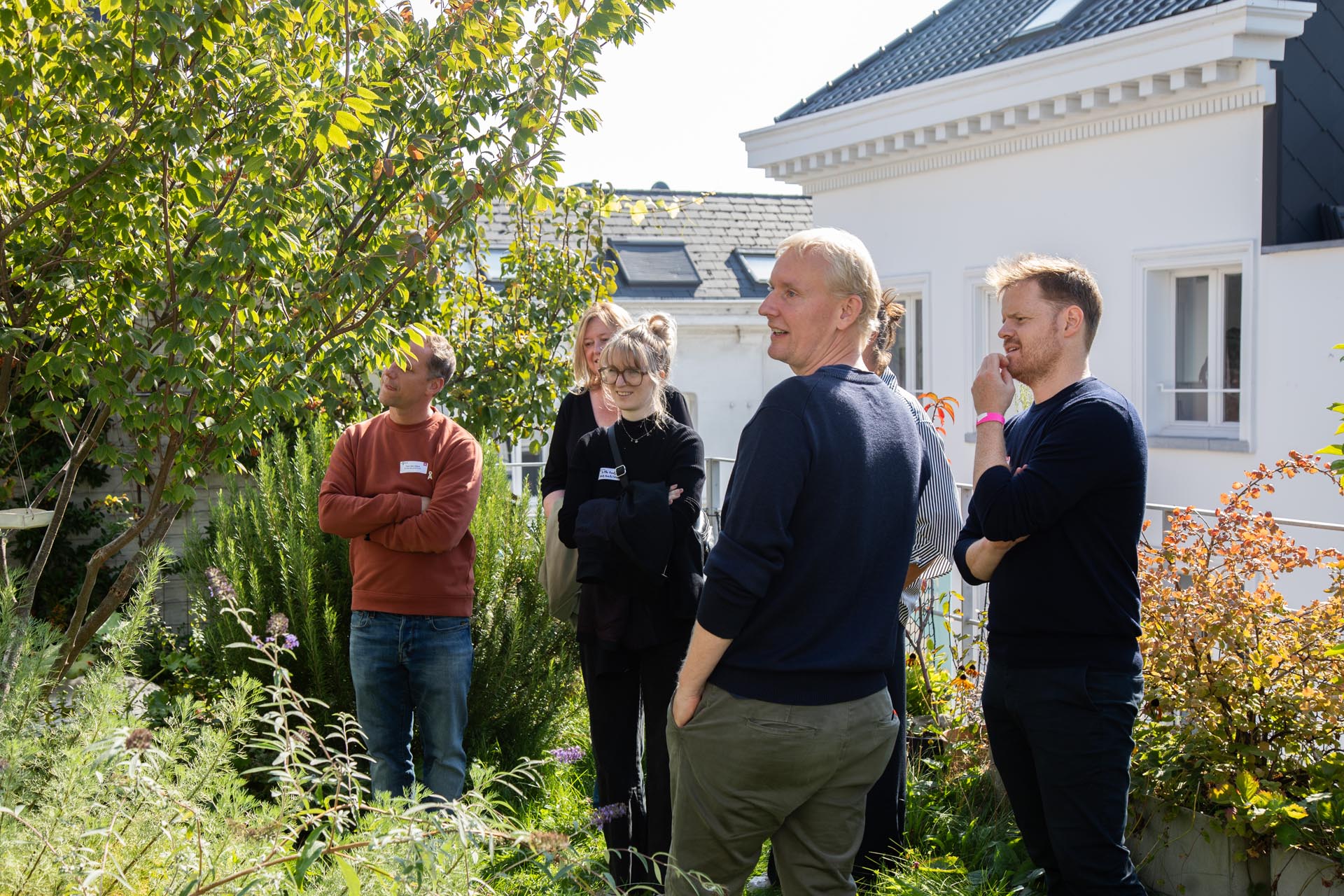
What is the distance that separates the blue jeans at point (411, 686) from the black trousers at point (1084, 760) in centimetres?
209

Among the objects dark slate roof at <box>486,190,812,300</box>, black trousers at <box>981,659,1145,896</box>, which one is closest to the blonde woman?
black trousers at <box>981,659,1145,896</box>

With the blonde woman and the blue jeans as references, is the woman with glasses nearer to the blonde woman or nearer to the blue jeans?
the blonde woman

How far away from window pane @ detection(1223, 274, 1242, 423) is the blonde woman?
778 centimetres

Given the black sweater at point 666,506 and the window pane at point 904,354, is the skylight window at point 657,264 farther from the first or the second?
the black sweater at point 666,506

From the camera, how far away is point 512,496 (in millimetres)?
6367

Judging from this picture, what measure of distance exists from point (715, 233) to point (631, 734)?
19875mm

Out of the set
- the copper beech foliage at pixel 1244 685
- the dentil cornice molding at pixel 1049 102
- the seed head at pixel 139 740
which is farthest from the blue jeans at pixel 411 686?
the dentil cornice molding at pixel 1049 102

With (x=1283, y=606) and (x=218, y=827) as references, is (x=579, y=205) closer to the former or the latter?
(x=1283, y=606)

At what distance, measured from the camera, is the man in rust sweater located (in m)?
4.32

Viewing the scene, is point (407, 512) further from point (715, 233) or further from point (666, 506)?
point (715, 233)

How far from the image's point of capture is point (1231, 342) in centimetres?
1069

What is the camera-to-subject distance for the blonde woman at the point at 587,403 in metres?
4.31

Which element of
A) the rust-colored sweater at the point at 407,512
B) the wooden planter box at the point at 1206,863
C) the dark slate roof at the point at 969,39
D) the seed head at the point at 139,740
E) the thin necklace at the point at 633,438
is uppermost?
the dark slate roof at the point at 969,39

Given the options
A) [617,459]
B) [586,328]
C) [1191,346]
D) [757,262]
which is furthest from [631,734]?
[757,262]
